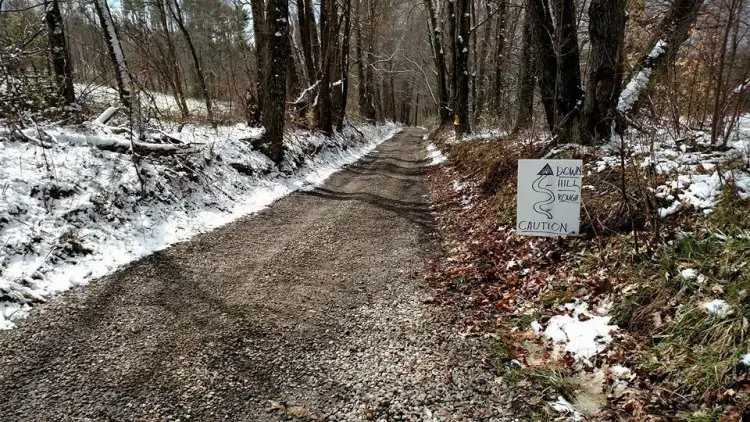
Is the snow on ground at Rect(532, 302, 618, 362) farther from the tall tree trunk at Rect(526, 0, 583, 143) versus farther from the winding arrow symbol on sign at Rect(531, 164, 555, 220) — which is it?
the tall tree trunk at Rect(526, 0, 583, 143)

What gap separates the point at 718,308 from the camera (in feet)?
9.07

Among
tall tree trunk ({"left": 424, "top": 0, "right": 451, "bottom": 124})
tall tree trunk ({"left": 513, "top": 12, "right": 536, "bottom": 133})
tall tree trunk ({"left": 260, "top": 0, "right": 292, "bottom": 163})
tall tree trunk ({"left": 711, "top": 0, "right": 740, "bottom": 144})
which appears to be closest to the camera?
tall tree trunk ({"left": 711, "top": 0, "right": 740, "bottom": 144})

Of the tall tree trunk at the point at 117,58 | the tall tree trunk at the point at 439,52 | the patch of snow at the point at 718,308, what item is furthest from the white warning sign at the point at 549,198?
the tall tree trunk at the point at 439,52

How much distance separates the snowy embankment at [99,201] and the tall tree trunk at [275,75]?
1132mm

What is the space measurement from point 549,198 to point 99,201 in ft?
18.3

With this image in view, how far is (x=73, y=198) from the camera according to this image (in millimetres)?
5316

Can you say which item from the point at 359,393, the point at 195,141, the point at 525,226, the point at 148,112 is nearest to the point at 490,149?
the point at 525,226

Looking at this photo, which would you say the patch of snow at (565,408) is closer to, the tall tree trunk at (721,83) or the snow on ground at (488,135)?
the tall tree trunk at (721,83)

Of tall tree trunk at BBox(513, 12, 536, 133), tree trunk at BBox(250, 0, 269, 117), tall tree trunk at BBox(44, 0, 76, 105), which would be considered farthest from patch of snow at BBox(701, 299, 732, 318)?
tall tree trunk at BBox(44, 0, 76, 105)

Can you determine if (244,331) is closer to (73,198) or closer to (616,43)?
(73,198)

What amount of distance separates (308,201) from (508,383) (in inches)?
243

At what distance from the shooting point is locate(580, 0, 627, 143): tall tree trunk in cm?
638

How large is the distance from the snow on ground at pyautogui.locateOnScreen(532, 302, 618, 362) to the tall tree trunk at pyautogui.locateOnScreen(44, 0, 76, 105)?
868cm

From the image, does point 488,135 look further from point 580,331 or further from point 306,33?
point 580,331
